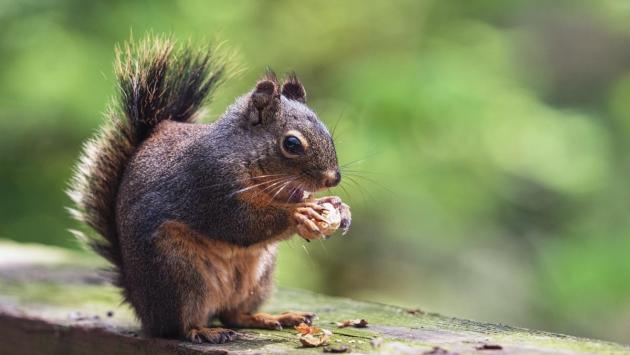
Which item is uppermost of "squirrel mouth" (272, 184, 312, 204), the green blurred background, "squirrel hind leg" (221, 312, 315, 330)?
the green blurred background

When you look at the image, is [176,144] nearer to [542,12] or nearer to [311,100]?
[311,100]

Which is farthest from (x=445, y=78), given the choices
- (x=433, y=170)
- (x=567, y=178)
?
(x=567, y=178)

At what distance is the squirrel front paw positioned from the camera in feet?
6.93

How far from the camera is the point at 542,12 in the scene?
702 cm

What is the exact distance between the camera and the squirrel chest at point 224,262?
2184 mm

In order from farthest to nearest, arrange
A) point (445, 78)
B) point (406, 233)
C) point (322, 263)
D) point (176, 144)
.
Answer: point (322, 263) → point (406, 233) → point (445, 78) → point (176, 144)

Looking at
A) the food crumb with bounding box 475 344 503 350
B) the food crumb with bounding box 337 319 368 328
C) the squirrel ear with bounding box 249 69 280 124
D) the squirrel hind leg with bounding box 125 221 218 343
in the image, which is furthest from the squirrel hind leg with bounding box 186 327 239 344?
the food crumb with bounding box 475 344 503 350

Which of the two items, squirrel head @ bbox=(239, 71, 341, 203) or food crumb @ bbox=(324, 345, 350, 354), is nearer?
food crumb @ bbox=(324, 345, 350, 354)

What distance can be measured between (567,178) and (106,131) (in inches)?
94.8

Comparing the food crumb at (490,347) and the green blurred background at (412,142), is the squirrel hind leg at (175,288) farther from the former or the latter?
the green blurred background at (412,142)

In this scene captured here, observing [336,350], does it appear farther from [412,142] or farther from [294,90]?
[412,142]

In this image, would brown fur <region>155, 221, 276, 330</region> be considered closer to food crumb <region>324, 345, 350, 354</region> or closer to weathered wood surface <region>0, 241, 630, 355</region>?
weathered wood surface <region>0, 241, 630, 355</region>

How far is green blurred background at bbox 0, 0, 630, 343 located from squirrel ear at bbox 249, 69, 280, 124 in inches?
56.9

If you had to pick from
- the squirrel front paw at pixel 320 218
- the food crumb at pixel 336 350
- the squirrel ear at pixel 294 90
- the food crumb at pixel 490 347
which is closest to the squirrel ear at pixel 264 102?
the squirrel ear at pixel 294 90
